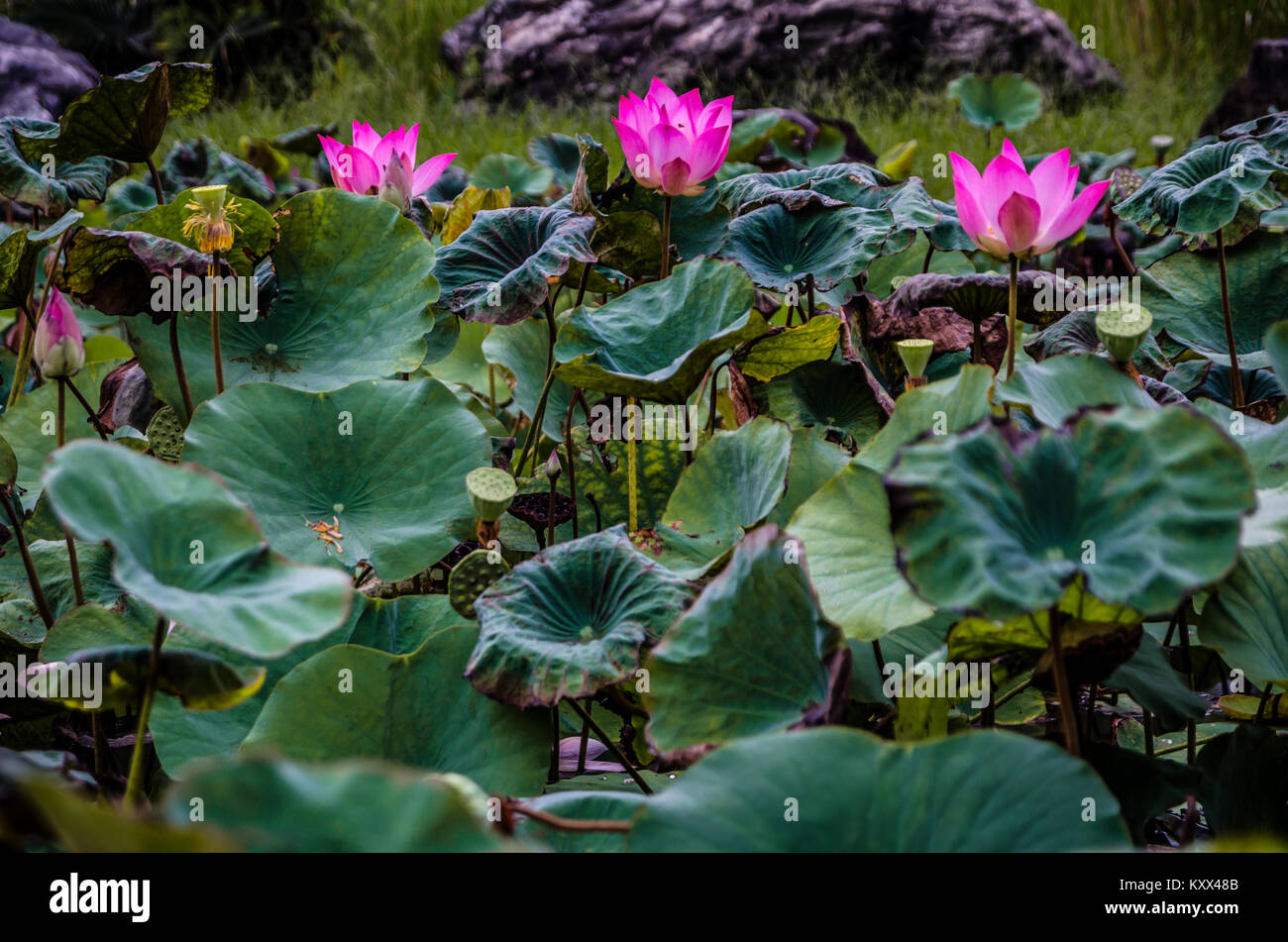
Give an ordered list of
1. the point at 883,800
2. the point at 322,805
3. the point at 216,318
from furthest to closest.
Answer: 1. the point at 216,318
2. the point at 883,800
3. the point at 322,805

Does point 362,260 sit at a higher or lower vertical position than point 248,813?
higher

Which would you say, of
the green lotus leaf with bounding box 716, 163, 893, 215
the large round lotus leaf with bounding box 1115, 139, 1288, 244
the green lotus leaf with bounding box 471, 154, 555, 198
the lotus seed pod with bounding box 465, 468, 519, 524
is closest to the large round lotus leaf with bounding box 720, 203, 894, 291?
the green lotus leaf with bounding box 716, 163, 893, 215

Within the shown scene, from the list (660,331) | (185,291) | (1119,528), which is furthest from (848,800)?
(185,291)

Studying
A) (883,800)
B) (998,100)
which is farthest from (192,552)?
(998,100)

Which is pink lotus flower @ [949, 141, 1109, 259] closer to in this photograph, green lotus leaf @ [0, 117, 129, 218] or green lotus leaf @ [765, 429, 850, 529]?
green lotus leaf @ [765, 429, 850, 529]

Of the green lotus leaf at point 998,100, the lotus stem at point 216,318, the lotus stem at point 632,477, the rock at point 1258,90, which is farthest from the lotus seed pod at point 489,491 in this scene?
the rock at point 1258,90

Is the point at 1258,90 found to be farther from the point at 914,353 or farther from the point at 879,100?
the point at 914,353

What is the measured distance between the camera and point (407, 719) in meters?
0.70

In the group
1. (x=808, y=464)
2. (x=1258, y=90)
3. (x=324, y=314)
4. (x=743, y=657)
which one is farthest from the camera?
(x=1258, y=90)

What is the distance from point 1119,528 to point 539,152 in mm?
1699

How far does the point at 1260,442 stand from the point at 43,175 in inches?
44.7

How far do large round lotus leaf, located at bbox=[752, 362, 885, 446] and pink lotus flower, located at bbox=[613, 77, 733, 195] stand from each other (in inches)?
8.1

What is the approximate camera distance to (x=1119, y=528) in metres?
0.51
